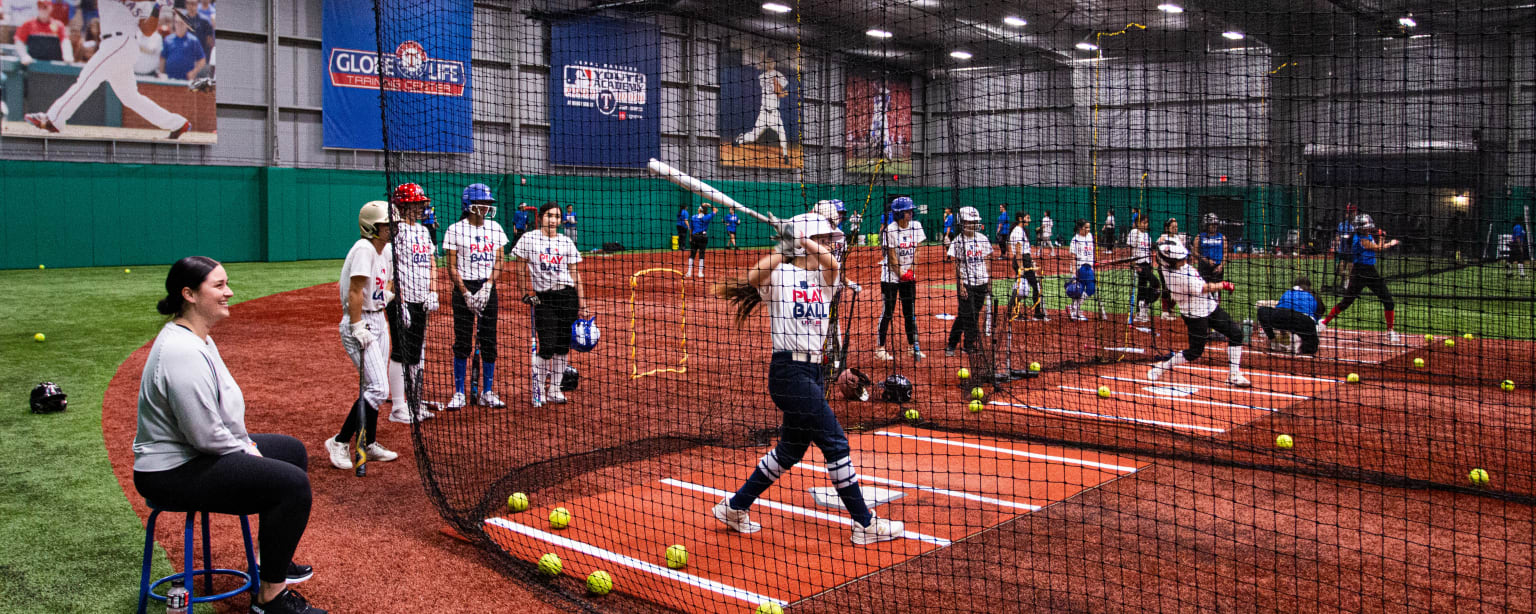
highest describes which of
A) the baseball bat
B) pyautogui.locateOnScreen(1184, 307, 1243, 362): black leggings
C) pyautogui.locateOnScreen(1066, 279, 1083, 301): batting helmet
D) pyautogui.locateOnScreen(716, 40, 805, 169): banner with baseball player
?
pyautogui.locateOnScreen(716, 40, 805, 169): banner with baseball player

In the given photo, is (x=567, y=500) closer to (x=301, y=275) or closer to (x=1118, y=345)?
(x=1118, y=345)

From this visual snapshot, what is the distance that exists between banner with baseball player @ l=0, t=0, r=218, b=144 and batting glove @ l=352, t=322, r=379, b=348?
2035cm

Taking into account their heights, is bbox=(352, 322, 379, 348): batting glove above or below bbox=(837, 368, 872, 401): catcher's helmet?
above

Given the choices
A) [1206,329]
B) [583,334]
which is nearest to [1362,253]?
[1206,329]

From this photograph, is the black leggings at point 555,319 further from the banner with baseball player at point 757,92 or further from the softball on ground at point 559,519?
the banner with baseball player at point 757,92

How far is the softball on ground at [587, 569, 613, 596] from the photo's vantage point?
182 inches

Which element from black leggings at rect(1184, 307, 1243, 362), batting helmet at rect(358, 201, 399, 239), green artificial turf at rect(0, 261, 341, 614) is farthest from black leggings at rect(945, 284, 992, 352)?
green artificial turf at rect(0, 261, 341, 614)

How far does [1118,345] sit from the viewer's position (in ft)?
44.1

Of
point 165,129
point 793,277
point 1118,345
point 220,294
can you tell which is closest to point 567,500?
point 793,277

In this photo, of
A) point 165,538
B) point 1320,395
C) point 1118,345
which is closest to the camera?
point 165,538

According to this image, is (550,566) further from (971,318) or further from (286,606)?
(971,318)

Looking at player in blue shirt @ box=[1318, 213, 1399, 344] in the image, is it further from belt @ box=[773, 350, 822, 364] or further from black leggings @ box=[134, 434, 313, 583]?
black leggings @ box=[134, 434, 313, 583]

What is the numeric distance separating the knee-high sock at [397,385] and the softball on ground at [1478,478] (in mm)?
7710

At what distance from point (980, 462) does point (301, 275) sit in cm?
1884
